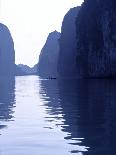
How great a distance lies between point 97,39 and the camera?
Answer: 385 feet

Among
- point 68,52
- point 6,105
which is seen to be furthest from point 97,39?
point 6,105

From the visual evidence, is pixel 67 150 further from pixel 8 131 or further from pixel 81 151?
pixel 8 131

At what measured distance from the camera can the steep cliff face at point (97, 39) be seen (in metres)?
105

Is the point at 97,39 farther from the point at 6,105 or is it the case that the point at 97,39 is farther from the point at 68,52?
the point at 6,105

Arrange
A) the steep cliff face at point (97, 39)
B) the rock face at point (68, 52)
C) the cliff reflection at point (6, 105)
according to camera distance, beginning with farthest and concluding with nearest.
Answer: the rock face at point (68, 52) < the steep cliff face at point (97, 39) < the cliff reflection at point (6, 105)

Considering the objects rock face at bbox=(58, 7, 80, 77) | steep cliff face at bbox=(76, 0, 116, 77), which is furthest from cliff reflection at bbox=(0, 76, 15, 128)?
rock face at bbox=(58, 7, 80, 77)

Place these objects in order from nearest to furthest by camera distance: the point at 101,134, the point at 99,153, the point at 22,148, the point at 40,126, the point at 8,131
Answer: the point at 99,153 < the point at 22,148 < the point at 101,134 < the point at 8,131 < the point at 40,126

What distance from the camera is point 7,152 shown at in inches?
440

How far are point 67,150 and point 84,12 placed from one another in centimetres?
12618

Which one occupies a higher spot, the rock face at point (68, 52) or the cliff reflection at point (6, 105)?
the rock face at point (68, 52)

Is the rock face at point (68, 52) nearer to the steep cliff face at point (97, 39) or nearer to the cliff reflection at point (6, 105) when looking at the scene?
the steep cliff face at point (97, 39)

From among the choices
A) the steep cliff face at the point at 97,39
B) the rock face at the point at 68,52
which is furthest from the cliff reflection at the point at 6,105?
the rock face at the point at 68,52

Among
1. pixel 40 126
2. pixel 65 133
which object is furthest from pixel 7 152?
pixel 40 126

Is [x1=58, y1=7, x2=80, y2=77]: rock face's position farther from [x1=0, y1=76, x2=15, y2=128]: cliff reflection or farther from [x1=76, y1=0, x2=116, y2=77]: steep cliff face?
[x1=0, y1=76, x2=15, y2=128]: cliff reflection
